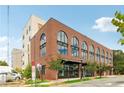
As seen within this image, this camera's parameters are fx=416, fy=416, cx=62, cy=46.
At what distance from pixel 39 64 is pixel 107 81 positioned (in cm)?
362

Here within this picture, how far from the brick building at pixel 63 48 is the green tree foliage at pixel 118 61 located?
33 centimetres

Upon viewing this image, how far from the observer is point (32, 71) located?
66.4 ft

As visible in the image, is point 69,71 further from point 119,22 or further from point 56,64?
point 119,22

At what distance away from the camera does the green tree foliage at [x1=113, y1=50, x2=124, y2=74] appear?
2018cm

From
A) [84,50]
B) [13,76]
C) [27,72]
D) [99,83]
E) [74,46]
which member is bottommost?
[99,83]

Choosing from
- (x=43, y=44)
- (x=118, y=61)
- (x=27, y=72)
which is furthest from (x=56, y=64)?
(x=118, y=61)

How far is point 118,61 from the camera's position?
21.0 m

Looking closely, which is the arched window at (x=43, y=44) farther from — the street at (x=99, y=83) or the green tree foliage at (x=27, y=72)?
the street at (x=99, y=83)

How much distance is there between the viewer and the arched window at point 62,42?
21.4 meters

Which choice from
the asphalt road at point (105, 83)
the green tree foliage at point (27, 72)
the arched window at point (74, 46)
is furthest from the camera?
the arched window at point (74, 46)

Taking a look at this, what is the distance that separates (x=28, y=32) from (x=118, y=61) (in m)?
4.79

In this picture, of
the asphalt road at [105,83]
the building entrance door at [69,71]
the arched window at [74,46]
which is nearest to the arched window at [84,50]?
the arched window at [74,46]

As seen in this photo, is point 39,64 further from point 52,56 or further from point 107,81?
point 107,81
